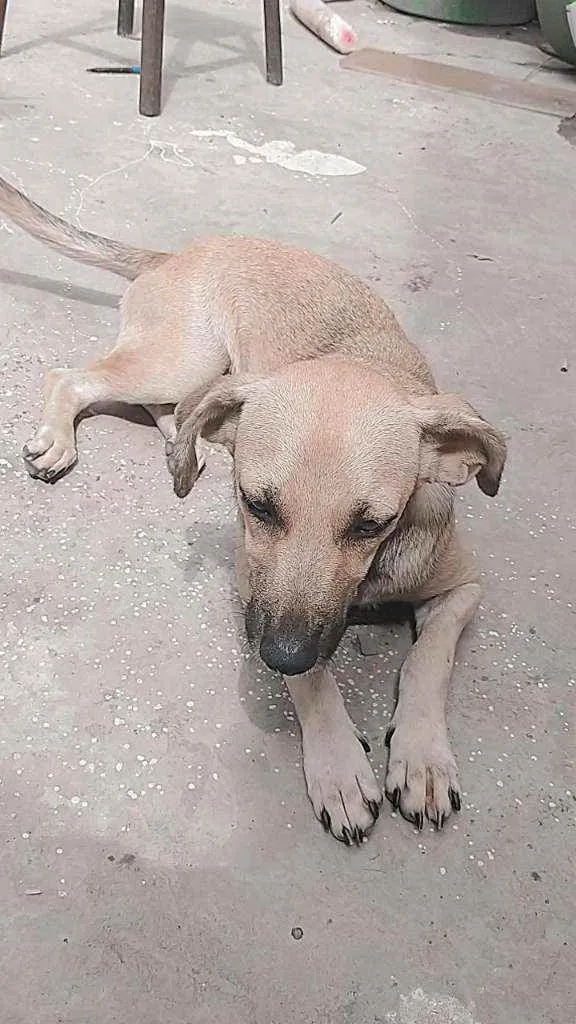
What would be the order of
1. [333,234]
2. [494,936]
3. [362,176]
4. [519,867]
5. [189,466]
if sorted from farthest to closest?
[362,176] < [333,234] < [189,466] < [519,867] < [494,936]

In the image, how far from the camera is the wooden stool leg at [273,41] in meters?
6.14

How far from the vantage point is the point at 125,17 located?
6.56 m

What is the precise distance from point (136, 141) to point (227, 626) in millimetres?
3646

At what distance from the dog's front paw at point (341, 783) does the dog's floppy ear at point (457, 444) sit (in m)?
0.68

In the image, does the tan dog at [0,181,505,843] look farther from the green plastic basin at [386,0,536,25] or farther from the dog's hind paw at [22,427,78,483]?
the green plastic basin at [386,0,536,25]

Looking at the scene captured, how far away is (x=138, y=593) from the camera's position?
2.80 meters

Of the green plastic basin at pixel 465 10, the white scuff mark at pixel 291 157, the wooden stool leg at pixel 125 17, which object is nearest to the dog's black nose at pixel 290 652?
the white scuff mark at pixel 291 157

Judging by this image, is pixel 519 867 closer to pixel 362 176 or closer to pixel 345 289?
pixel 345 289

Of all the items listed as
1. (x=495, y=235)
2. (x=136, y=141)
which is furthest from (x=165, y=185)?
(x=495, y=235)

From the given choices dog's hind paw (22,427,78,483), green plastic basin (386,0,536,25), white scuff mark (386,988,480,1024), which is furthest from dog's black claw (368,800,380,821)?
green plastic basin (386,0,536,25)

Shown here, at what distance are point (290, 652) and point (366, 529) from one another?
1.06 ft

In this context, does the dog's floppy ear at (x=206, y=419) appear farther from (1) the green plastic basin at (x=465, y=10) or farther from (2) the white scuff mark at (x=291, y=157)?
(1) the green plastic basin at (x=465, y=10)

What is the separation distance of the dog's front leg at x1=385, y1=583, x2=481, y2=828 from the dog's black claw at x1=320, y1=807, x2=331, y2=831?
18cm

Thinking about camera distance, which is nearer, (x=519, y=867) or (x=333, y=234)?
(x=519, y=867)
